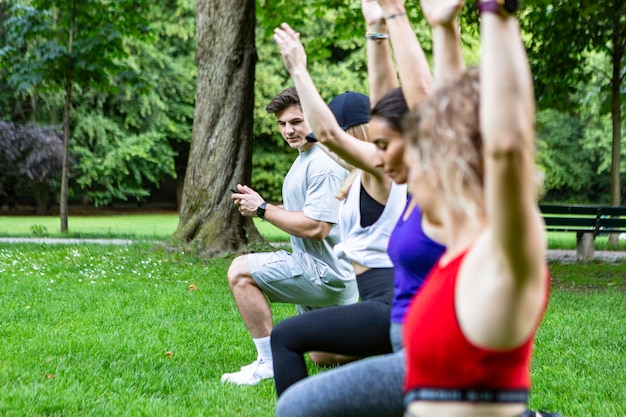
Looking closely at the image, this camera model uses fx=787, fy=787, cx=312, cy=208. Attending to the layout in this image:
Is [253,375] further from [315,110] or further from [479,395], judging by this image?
[479,395]

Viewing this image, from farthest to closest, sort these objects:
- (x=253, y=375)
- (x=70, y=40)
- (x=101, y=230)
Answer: (x=101, y=230) < (x=70, y=40) < (x=253, y=375)

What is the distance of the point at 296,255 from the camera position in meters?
4.81

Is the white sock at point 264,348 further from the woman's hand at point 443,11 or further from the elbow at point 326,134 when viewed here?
the woman's hand at point 443,11

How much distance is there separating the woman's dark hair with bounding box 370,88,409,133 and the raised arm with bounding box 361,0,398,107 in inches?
20.4

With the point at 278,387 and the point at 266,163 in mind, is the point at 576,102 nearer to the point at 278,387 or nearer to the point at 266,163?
the point at 278,387

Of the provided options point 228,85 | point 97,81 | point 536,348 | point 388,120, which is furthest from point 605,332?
point 97,81

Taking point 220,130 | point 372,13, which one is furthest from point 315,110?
point 220,130

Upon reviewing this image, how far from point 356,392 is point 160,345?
12.4 feet

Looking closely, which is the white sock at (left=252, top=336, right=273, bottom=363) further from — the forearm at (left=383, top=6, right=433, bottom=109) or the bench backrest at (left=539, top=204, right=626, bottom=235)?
the bench backrest at (left=539, top=204, right=626, bottom=235)

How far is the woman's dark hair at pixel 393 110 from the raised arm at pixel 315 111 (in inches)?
12.1

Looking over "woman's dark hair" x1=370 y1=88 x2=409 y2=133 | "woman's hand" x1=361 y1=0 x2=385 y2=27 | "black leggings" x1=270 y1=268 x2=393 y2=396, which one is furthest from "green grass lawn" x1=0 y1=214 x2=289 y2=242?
"woman's dark hair" x1=370 y1=88 x2=409 y2=133

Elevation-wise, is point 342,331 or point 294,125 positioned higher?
point 294,125

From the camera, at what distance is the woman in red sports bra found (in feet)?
4.75

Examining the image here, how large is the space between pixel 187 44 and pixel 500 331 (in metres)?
35.4
